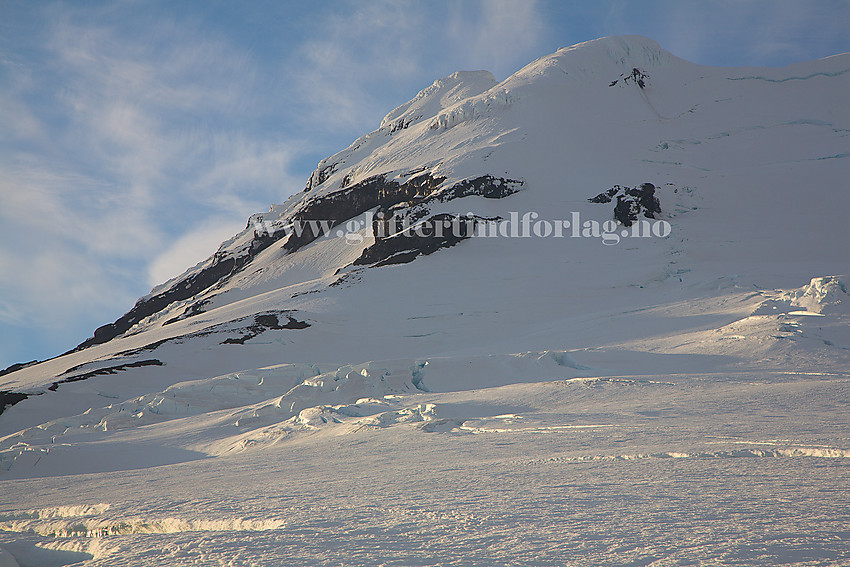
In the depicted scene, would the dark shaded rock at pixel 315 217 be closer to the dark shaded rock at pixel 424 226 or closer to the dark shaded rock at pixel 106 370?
the dark shaded rock at pixel 424 226

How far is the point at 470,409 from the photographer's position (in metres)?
7.88

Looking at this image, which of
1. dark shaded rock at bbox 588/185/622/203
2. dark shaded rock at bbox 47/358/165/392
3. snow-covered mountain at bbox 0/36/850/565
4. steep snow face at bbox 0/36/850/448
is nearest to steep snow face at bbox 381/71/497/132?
steep snow face at bbox 0/36/850/448

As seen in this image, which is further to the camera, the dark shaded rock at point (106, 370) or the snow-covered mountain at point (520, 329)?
the dark shaded rock at point (106, 370)

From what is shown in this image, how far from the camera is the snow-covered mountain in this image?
4215 mm

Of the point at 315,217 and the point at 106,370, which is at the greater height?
the point at 315,217

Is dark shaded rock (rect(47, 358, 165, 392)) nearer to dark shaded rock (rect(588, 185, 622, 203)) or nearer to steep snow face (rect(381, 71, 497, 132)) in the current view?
dark shaded rock (rect(588, 185, 622, 203))

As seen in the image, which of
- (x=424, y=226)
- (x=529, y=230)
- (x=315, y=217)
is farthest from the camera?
(x=315, y=217)

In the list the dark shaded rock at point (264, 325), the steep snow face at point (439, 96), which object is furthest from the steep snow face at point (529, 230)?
the steep snow face at point (439, 96)

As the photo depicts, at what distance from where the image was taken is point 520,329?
18.4 meters

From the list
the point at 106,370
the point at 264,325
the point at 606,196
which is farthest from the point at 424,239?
the point at 106,370

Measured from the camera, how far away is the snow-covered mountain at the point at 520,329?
13.8 feet

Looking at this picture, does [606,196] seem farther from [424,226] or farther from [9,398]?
[9,398]

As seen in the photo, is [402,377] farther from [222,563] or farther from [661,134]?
[661,134]

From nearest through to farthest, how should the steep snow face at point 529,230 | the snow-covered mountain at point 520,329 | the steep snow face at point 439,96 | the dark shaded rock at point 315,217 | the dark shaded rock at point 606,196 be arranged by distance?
the snow-covered mountain at point 520,329, the steep snow face at point 529,230, the dark shaded rock at point 606,196, the dark shaded rock at point 315,217, the steep snow face at point 439,96
